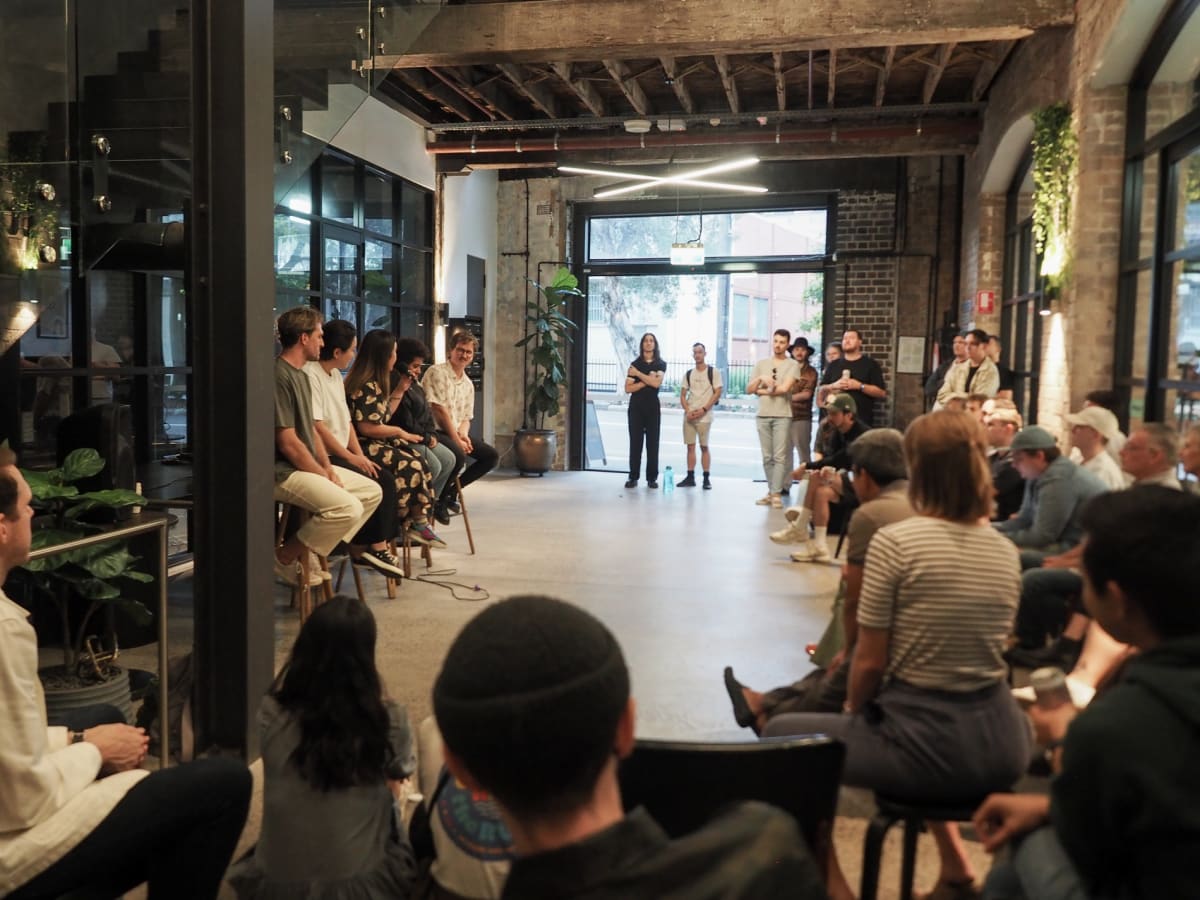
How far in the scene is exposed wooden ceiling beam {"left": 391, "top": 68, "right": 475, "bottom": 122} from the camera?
28.1 feet

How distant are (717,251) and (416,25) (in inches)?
257

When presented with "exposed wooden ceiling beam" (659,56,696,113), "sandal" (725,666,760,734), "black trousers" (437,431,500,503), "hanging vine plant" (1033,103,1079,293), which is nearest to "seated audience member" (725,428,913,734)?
"sandal" (725,666,760,734)

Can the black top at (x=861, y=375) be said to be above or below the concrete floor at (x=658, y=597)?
above

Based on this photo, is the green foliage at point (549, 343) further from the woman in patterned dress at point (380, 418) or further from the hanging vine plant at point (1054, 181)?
the woman in patterned dress at point (380, 418)

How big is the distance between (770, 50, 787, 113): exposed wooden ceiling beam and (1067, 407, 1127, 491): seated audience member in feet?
14.4

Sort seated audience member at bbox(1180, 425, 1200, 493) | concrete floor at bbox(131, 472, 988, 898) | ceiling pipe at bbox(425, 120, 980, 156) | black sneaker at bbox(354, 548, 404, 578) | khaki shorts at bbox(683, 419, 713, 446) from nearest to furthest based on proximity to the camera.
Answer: seated audience member at bbox(1180, 425, 1200, 493), concrete floor at bbox(131, 472, 988, 898), black sneaker at bbox(354, 548, 404, 578), ceiling pipe at bbox(425, 120, 980, 156), khaki shorts at bbox(683, 419, 713, 446)

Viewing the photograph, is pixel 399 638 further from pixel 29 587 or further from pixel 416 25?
pixel 416 25

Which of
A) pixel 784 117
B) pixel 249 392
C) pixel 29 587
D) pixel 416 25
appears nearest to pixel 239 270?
pixel 249 392

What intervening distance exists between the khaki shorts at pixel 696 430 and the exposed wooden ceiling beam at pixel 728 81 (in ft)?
10.3

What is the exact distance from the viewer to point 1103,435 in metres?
4.32

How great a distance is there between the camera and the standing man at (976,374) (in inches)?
293

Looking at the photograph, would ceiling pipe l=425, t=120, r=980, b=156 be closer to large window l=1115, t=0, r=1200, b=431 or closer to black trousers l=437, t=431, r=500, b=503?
large window l=1115, t=0, r=1200, b=431

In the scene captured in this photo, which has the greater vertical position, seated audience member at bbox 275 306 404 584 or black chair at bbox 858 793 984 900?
seated audience member at bbox 275 306 404 584

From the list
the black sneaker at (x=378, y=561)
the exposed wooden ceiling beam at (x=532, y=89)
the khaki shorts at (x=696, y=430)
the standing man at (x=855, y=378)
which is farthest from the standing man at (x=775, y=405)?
the black sneaker at (x=378, y=561)
